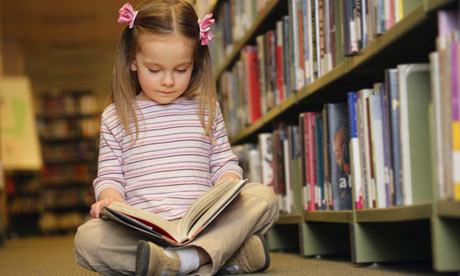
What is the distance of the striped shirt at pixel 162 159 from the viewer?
1.60 metres

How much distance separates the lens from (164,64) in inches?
61.9

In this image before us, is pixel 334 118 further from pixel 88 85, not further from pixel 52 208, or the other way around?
pixel 88 85

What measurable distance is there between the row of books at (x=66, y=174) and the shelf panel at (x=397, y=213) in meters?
7.80

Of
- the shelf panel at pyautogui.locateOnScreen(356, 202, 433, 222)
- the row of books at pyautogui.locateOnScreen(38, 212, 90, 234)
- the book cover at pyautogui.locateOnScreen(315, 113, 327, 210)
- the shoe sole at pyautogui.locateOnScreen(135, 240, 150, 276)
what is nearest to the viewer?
the shelf panel at pyautogui.locateOnScreen(356, 202, 433, 222)

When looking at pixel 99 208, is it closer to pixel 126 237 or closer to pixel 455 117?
pixel 126 237

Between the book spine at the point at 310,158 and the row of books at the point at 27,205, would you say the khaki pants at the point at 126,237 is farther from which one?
the row of books at the point at 27,205

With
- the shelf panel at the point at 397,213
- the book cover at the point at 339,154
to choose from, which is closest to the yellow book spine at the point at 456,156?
the shelf panel at the point at 397,213

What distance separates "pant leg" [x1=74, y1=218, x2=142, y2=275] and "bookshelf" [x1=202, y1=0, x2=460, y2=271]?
1.70 feet

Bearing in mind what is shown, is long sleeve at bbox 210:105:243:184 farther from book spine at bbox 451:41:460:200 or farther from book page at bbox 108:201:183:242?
book spine at bbox 451:41:460:200

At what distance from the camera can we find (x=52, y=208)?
8.86 metres

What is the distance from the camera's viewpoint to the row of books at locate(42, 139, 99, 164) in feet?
29.5

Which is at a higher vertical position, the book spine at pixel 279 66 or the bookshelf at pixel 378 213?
the book spine at pixel 279 66

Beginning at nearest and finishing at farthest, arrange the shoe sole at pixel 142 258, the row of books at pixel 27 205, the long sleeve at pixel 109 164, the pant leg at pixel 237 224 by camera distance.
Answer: the shoe sole at pixel 142 258 → the pant leg at pixel 237 224 → the long sleeve at pixel 109 164 → the row of books at pixel 27 205

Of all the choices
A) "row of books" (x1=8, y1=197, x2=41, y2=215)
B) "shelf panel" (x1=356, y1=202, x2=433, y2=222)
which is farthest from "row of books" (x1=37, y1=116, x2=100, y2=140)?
"shelf panel" (x1=356, y1=202, x2=433, y2=222)
